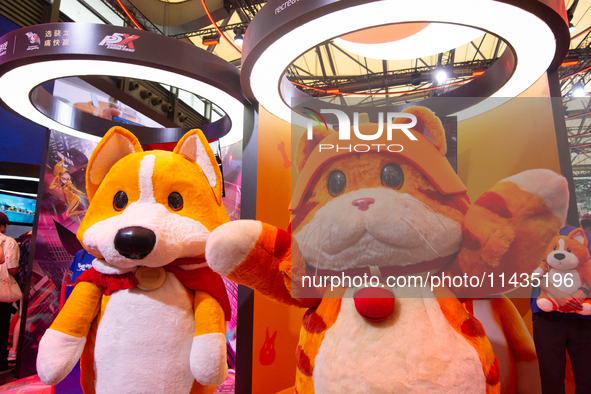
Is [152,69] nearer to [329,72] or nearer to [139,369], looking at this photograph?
[139,369]

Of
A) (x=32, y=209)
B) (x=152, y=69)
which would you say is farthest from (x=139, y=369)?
(x=32, y=209)

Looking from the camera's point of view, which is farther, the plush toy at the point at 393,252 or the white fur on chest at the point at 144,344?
the white fur on chest at the point at 144,344

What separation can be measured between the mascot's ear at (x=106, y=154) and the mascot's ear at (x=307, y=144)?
905 mm

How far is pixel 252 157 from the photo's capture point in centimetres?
234

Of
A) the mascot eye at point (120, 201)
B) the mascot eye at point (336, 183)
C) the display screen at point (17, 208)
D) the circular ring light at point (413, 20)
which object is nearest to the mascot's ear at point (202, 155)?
the mascot eye at point (120, 201)

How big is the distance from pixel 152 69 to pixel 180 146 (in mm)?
774

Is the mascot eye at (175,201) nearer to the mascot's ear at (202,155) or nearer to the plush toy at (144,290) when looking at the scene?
the plush toy at (144,290)

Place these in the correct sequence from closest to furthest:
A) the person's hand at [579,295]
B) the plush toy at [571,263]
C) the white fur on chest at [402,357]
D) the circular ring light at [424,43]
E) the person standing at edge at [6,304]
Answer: the white fur on chest at [402,357]
the plush toy at [571,263]
the person's hand at [579,295]
the circular ring light at [424,43]
the person standing at edge at [6,304]

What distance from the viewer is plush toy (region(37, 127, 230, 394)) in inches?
49.8

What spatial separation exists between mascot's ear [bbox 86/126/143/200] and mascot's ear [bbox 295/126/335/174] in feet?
2.97

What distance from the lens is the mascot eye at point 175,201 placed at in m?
1.43

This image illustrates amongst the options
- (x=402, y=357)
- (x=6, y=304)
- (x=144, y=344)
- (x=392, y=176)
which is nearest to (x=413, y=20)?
(x=392, y=176)

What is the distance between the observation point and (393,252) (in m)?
0.90

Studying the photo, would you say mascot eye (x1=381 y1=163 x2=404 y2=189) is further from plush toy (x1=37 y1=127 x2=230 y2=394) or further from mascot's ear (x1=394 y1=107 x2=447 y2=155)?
plush toy (x1=37 y1=127 x2=230 y2=394)
